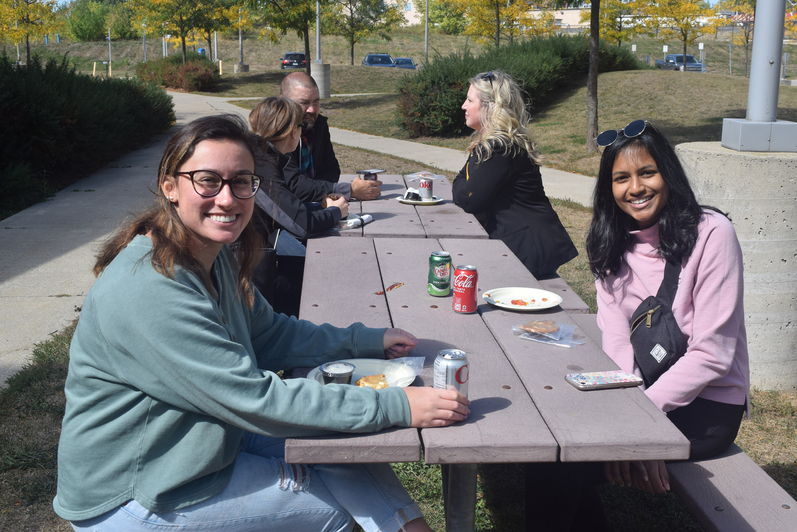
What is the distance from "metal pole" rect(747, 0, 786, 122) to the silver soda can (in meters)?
3.02

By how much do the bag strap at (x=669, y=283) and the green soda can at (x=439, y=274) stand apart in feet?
2.61

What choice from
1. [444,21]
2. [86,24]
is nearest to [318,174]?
[444,21]

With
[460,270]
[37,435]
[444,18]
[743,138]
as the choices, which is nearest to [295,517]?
[460,270]

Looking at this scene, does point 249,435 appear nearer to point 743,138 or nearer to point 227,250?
point 227,250

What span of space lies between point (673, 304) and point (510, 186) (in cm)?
186

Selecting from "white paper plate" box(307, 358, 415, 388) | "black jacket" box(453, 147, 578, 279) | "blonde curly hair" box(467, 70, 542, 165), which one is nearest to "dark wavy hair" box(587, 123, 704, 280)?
"white paper plate" box(307, 358, 415, 388)

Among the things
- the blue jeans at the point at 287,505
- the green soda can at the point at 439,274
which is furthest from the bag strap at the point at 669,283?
the blue jeans at the point at 287,505

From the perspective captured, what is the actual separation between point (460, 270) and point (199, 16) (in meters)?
32.0

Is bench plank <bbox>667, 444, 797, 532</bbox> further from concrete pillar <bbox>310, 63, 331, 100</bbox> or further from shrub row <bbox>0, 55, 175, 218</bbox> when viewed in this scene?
concrete pillar <bbox>310, 63, 331, 100</bbox>

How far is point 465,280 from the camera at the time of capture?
97.4 inches

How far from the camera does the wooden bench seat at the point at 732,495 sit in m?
1.95

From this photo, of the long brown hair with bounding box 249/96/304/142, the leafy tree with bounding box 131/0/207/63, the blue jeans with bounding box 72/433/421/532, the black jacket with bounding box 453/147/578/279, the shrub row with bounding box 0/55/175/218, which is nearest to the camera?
the blue jeans with bounding box 72/433/421/532

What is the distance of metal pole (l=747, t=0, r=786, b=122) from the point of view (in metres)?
3.78

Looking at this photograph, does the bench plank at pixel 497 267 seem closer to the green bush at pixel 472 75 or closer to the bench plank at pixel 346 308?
the bench plank at pixel 346 308
